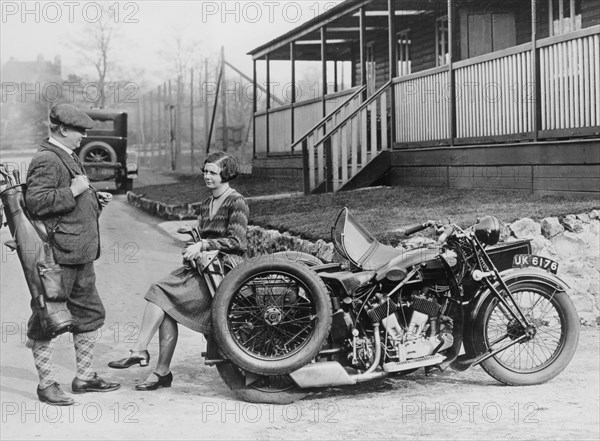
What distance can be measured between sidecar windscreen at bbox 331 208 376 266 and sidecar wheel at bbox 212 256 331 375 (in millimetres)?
377

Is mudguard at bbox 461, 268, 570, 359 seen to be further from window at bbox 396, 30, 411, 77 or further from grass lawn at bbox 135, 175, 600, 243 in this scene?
window at bbox 396, 30, 411, 77

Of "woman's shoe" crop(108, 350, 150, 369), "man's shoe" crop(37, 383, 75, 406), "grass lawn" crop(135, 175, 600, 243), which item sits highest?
"grass lawn" crop(135, 175, 600, 243)

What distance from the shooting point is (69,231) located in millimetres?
5609

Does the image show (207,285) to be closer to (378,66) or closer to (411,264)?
(411,264)

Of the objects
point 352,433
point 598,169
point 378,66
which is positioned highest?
point 378,66

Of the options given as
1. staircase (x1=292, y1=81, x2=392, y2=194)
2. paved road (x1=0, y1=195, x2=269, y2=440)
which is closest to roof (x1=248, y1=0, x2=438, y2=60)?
staircase (x1=292, y1=81, x2=392, y2=194)

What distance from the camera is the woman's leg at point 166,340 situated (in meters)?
5.73

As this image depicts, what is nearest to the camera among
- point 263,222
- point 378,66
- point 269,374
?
point 269,374

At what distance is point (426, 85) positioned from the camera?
14.6 m

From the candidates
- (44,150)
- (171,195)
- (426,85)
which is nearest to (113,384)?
(44,150)

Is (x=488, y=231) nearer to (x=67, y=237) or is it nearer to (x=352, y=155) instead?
(x=67, y=237)

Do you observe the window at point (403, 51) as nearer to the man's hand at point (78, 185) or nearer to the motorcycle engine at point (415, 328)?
the motorcycle engine at point (415, 328)

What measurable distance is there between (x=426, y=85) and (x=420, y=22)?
7.73 metres

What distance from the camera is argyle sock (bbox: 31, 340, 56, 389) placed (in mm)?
5496
